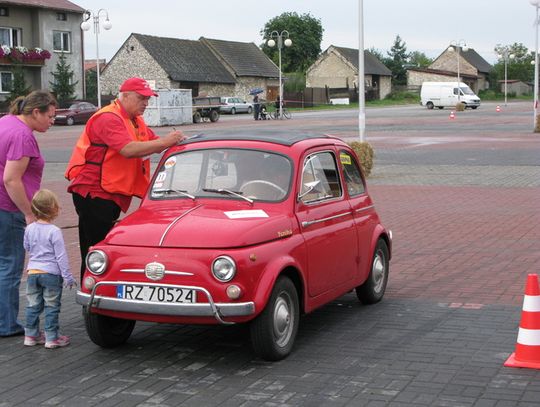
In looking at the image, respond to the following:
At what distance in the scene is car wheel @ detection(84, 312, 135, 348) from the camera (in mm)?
6633

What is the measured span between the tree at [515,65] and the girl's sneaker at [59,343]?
4736 inches

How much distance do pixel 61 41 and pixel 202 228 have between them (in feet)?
212

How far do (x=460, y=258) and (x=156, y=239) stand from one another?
16.9ft

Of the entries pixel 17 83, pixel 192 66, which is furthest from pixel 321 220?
pixel 192 66

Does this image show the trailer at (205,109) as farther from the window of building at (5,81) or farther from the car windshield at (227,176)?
the car windshield at (227,176)

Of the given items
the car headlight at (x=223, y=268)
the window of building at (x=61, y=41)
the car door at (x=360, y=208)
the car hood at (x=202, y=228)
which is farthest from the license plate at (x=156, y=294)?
the window of building at (x=61, y=41)

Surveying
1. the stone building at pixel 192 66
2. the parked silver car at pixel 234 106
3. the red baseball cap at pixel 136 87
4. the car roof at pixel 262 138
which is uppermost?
the stone building at pixel 192 66

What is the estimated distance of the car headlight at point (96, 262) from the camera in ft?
21.1

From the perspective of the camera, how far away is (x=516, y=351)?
629 centimetres

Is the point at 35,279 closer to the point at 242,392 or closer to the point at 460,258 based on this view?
the point at 242,392

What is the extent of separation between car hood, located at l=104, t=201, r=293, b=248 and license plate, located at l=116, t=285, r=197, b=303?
1.01ft

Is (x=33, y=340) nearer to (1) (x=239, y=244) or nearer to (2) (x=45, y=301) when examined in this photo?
(2) (x=45, y=301)

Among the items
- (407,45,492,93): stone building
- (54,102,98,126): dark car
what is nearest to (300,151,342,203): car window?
(54,102,98,126): dark car

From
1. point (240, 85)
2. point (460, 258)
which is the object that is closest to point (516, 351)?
point (460, 258)
